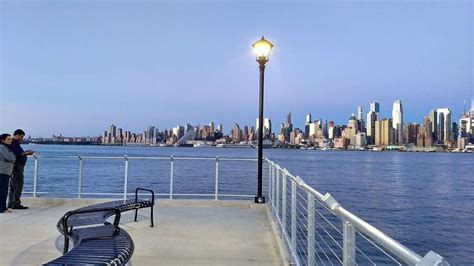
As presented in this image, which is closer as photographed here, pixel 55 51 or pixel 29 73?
pixel 55 51

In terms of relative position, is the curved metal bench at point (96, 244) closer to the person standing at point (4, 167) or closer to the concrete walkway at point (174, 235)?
the concrete walkway at point (174, 235)

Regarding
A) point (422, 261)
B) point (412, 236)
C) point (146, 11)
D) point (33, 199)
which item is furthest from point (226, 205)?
point (146, 11)

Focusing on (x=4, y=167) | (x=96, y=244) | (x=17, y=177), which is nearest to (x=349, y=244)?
(x=96, y=244)

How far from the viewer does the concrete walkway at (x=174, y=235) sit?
4.72 metres

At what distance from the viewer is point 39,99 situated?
57.3 m

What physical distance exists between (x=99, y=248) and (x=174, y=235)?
2.63 m

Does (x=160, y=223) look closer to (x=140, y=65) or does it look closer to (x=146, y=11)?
(x=146, y=11)

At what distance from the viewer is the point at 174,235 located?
231 inches

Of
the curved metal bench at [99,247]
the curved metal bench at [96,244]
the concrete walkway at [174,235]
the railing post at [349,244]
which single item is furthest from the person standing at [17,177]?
the railing post at [349,244]

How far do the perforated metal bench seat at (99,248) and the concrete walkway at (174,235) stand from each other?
669 millimetres

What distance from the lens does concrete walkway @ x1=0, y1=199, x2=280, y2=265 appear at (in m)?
4.72

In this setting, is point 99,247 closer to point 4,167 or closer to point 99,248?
point 99,248

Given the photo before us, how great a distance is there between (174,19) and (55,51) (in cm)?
1362

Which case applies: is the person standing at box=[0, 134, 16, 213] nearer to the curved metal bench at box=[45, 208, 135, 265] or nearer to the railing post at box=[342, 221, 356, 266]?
the curved metal bench at box=[45, 208, 135, 265]
